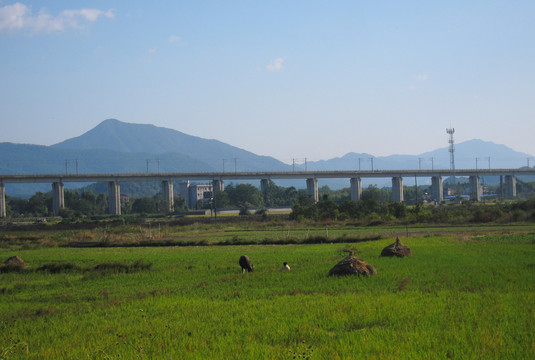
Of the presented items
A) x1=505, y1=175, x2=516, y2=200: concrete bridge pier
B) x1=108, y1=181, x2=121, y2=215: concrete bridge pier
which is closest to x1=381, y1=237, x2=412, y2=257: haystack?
x1=108, y1=181, x2=121, y2=215: concrete bridge pier

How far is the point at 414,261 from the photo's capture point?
2231 cm

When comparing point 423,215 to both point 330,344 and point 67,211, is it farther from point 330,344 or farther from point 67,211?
point 67,211

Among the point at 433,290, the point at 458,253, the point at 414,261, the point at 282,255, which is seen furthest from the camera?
the point at 282,255

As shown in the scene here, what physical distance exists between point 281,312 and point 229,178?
407ft

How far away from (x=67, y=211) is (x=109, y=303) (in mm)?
98331

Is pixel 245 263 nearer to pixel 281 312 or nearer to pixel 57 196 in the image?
pixel 281 312

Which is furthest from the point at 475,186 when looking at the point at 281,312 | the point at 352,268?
the point at 281,312

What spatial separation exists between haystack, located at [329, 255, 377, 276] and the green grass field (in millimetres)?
523

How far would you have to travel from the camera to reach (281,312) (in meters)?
13.2

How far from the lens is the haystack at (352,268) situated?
732 inches

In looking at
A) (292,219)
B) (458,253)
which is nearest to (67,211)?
(292,219)

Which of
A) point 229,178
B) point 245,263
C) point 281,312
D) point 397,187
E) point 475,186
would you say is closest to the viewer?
point 281,312

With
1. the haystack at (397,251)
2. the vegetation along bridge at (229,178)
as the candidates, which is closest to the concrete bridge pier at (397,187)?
the vegetation along bridge at (229,178)

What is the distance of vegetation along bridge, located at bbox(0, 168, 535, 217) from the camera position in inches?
4299
